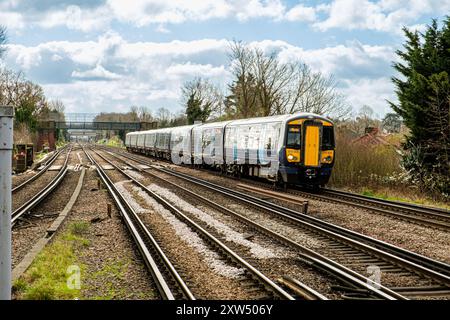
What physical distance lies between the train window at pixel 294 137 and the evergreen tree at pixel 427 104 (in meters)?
4.61

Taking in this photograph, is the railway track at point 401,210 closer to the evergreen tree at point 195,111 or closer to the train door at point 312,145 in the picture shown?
the train door at point 312,145

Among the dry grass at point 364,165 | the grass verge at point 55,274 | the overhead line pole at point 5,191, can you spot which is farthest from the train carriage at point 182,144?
the overhead line pole at point 5,191

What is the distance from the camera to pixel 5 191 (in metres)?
4.00

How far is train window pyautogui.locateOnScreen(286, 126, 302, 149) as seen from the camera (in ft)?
63.0

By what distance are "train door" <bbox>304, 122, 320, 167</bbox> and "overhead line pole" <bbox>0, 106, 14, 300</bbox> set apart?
1598 centimetres

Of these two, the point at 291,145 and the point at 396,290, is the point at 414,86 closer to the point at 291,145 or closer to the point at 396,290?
the point at 291,145

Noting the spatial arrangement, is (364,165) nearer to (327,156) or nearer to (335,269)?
(327,156)

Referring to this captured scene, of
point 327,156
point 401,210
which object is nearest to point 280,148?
point 327,156

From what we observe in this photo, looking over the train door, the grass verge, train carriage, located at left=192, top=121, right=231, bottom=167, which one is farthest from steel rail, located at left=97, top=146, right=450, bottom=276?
train carriage, located at left=192, top=121, right=231, bottom=167

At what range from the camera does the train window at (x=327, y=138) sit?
65.0ft
